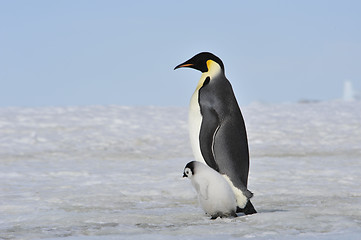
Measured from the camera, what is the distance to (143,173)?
650 cm

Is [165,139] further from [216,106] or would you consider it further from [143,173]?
[216,106]

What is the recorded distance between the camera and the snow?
3.37 meters

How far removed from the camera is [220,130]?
379cm

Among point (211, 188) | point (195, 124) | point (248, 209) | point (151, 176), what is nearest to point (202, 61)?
point (195, 124)

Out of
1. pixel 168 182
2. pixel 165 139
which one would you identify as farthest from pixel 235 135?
pixel 165 139

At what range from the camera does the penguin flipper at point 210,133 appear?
3809 millimetres

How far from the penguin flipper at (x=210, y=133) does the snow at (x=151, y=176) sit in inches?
14.5

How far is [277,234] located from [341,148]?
21.9 feet

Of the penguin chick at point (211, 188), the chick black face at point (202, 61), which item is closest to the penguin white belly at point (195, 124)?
the chick black face at point (202, 61)

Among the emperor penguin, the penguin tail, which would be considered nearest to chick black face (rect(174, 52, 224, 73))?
the emperor penguin

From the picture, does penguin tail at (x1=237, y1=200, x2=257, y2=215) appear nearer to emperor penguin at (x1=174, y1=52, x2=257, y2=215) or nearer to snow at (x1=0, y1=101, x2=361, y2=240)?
emperor penguin at (x1=174, y1=52, x2=257, y2=215)

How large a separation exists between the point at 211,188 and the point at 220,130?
0.45 meters

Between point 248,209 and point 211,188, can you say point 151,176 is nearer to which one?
point 248,209

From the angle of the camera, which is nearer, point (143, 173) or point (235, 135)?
point (235, 135)
